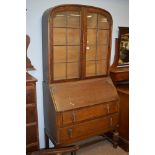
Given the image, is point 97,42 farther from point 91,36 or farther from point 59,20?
point 59,20

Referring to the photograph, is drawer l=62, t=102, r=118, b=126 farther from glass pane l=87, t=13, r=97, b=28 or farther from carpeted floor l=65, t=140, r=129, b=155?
glass pane l=87, t=13, r=97, b=28

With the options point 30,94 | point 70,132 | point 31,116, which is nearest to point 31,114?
point 31,116

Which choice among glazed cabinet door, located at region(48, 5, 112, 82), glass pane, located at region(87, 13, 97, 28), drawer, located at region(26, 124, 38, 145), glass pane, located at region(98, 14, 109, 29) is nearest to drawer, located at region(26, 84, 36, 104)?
drawer, located at region(26, 124, 38, 145)

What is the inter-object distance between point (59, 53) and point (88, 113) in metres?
0.81

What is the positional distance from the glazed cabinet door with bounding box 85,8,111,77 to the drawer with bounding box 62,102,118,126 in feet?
1.53

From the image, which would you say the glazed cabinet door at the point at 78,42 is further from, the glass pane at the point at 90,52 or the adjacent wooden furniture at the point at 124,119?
the adjacent wooden furniture at the point at 124,119

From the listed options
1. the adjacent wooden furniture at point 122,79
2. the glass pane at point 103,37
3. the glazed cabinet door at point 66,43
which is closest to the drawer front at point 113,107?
the adjacent wooden furniture at point 122,79

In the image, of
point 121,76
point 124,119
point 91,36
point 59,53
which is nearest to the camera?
point 59,53

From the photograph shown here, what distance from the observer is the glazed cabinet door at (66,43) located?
2367 millimetres

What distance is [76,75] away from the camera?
2609 mm

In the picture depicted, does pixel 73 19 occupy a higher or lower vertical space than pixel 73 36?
higher
